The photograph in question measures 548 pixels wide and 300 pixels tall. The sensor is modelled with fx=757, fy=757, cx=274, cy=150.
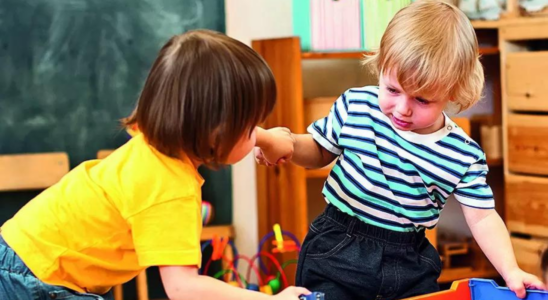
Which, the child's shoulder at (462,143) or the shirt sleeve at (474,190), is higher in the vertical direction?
the child's shoulder at (462,143)

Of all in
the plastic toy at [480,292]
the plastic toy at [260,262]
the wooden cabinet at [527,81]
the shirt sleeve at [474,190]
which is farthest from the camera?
the wooden cabinet at [527,81]

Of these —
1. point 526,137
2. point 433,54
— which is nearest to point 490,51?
point 526,137

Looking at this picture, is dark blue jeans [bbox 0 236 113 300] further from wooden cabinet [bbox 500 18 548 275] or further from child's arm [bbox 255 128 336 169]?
wooden cabinet [bbox 500 18 548 275]

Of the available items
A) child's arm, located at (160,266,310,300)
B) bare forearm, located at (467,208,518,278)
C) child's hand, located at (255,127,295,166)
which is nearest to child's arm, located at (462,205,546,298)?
bare forearm, located at (467,208,518,278)

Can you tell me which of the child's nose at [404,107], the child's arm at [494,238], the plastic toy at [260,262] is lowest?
the plastic toy at [260,262]

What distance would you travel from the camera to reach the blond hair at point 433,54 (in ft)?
3.65

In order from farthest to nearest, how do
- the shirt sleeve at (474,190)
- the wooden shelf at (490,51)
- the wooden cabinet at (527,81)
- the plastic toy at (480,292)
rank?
the wooden shelf at (490,51)
the wooden cabinet at (527,81)
the shirt sleeve at (474,190)
the plastic toy at (480,292)

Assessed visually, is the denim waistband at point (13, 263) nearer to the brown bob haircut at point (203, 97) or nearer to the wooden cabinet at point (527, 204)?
the brown bob haircut at point (203, 97)

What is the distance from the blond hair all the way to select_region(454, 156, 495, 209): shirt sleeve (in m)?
0.11

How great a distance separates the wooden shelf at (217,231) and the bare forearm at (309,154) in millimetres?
1000

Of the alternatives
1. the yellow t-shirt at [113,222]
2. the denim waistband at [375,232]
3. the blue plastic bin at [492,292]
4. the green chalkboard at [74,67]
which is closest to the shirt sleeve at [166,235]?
the yellow t-shirt at [113,222]

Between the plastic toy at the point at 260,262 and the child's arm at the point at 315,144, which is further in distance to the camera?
the plastic toy at the point at 260,262

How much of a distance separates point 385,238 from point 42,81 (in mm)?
1258

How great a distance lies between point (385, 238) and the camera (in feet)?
4.01
